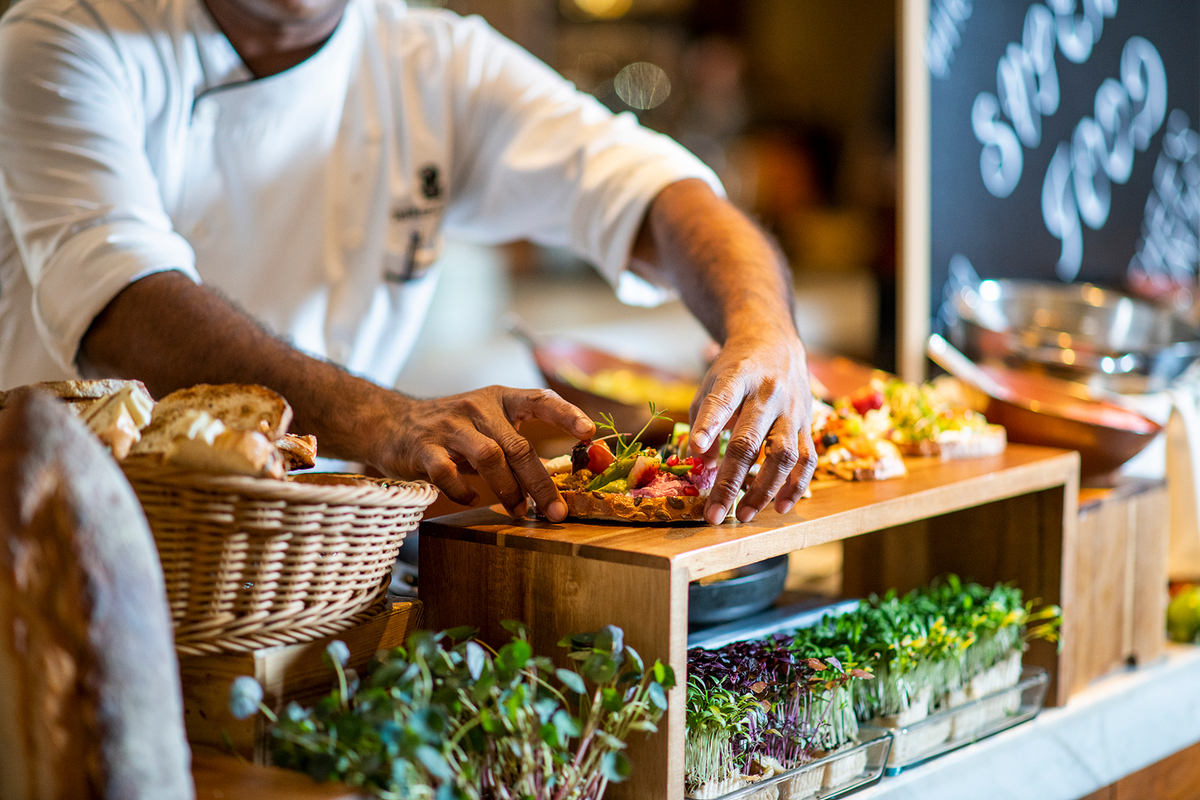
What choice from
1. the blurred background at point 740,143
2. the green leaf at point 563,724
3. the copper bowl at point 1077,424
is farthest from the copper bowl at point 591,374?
the blurred background at point 740,143

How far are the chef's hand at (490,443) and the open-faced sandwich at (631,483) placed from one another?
39mm

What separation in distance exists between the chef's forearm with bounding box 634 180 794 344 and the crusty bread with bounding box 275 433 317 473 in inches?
20.4

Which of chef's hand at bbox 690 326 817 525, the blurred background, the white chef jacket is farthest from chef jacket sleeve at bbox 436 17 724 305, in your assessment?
the blurred background

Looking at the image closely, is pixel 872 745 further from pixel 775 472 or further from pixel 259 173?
pixel 259 173

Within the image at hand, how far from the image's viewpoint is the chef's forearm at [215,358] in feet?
3.94

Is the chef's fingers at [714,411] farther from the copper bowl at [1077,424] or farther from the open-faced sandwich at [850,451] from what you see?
the copper bowl at [1077,424]

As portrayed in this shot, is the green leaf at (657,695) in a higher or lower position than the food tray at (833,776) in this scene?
higher

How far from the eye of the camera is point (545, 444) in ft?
6.93

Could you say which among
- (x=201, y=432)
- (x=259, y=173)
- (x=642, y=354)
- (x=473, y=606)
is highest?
(x=259, y=173)

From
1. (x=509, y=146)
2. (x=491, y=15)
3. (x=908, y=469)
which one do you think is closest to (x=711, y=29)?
(x=491, y=15)

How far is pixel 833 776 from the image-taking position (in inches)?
46.0

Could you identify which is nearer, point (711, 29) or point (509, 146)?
point (509, 146)

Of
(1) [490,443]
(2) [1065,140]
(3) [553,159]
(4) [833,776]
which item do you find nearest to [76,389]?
(1) [490,443]

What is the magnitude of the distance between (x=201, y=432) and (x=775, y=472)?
21.1 inches
